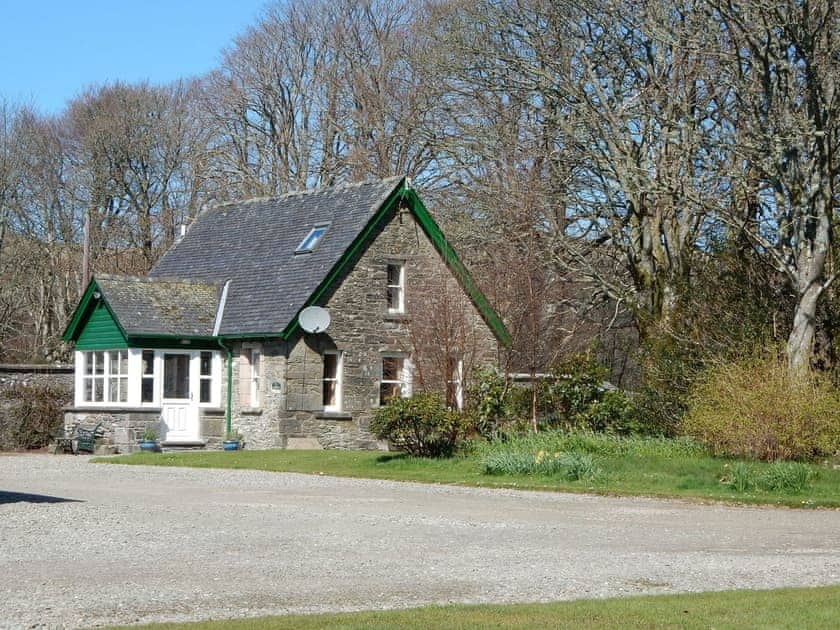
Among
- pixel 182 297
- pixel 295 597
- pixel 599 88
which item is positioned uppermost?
pixel 599 88

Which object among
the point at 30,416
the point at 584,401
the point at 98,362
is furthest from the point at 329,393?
the point at 584,401

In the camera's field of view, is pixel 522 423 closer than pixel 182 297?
Yes

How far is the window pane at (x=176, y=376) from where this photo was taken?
3500 cm

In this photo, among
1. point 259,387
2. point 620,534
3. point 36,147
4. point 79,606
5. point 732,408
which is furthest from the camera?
point 36,147

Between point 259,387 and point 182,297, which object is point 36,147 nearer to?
point 182,297

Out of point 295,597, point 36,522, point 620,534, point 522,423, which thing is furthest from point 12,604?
point 522,423

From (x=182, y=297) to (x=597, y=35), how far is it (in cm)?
1310

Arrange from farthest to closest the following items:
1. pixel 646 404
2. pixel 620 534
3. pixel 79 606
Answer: pixel 646 404 < pixel 620 534 < pixel 79 606

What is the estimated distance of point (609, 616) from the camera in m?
9.70

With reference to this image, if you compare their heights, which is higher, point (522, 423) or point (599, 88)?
point (599, 88)

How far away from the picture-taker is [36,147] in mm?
51625

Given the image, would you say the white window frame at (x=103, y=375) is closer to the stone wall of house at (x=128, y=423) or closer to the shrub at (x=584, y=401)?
the stone wall of house at (x=128, y=423)

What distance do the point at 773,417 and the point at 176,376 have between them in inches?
690

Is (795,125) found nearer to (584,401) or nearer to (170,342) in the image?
(584,401)
